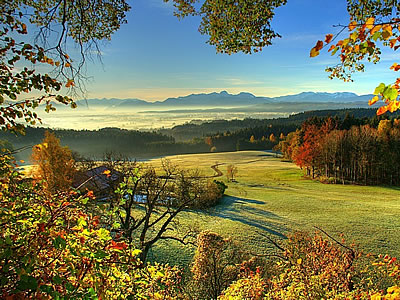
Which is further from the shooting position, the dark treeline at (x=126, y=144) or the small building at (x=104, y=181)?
the dark treeline at (x=126, y=144)

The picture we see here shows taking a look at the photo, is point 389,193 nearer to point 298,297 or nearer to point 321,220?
point 321,220

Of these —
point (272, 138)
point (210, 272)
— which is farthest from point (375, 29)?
point (272, 138)

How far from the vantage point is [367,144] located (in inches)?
1965

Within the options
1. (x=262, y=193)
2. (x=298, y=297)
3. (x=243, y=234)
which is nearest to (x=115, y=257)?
(x=298, y=297)

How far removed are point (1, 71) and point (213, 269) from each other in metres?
13.7

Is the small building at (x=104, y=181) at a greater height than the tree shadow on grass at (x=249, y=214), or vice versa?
the small building at (x=104, y=181)

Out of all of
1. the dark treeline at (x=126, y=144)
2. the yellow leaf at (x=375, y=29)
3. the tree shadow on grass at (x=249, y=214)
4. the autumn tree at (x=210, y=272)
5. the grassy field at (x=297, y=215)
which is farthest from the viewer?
the dark treeline at (x=126, y=144)

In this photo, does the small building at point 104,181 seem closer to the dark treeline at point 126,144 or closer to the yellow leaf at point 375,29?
the yellow leaf at point 375,29

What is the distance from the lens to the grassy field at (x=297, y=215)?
890 inches

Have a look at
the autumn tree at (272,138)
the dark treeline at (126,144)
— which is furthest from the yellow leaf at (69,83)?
the autumn tree at (272,138)

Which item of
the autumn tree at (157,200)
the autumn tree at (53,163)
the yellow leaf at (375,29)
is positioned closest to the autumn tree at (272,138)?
the autumn tree at (53,163)

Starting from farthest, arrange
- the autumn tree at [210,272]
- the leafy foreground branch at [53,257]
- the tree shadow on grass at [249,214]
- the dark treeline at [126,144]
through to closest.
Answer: the dark treeline at [126,144]
the tree shadow on grass at [249,214]
the autumn tree at [210,272]
the leafy foreground branch at [53,257]

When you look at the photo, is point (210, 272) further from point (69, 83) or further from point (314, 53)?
point (314, 53)

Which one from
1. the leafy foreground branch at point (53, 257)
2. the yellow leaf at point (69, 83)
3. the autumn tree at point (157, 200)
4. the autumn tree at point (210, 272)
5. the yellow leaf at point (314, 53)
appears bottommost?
the autumn tree at point (210, 272)
